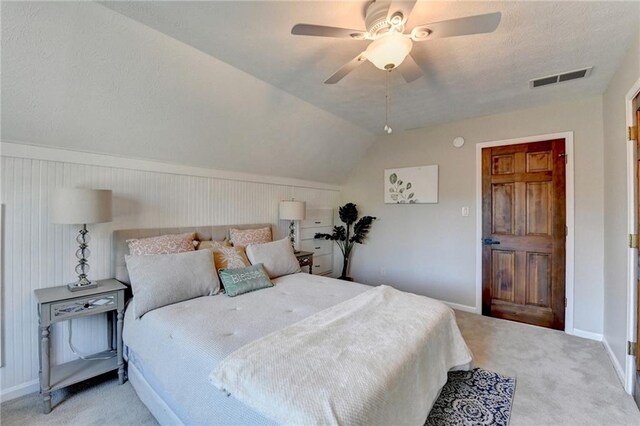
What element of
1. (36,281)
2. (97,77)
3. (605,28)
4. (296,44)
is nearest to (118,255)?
(36,281)

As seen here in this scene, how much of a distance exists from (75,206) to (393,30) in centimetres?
243

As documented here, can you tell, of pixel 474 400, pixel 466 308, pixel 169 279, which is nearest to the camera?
pixel 474 400

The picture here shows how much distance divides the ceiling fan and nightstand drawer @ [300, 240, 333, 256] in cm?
316

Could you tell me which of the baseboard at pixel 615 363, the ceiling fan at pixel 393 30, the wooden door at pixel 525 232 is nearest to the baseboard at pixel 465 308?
the wooden door at pixel 525 232

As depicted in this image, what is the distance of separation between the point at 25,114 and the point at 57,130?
20 cm

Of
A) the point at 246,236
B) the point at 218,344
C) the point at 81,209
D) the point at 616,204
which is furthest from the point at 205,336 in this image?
the point at 616,204

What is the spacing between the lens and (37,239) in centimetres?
215

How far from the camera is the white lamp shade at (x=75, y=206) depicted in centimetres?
201

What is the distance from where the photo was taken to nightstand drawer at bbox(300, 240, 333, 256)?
4.55 metres

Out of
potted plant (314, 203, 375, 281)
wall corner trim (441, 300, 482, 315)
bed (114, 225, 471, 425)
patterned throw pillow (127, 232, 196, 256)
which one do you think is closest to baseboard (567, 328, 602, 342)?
wall corner trim (441, 300, 482, 315)

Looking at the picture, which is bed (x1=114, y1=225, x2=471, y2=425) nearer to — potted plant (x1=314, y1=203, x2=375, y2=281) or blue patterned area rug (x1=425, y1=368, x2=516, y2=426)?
blue patterned area rug (x1=425, y1=368, x2=516, y2=426)

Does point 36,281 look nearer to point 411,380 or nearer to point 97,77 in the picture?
point 97,77

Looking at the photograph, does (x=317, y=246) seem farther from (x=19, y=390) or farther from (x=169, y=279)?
(x=19, y=390)

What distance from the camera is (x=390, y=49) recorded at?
165cm
